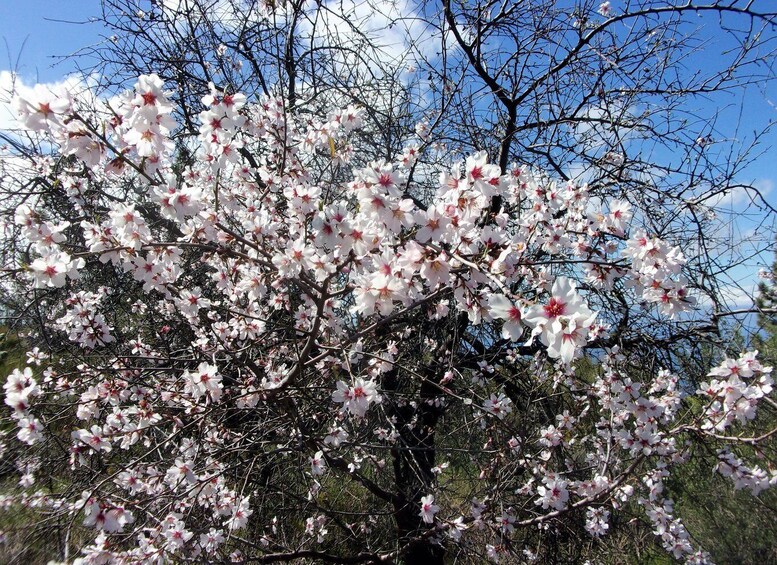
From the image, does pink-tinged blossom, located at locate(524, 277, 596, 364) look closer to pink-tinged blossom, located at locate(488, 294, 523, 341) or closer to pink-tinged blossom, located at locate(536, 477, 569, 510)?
pink-tinged blossom, located at locate(488, 294, 523, 341)

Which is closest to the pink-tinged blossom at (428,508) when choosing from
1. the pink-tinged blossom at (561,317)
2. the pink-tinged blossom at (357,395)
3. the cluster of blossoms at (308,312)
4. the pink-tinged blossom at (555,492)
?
the cluster of blossoms at (308,312)

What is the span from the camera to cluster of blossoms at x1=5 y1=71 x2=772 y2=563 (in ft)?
5.18

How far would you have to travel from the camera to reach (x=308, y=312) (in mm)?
3020

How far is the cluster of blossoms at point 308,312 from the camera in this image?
5.18 ft

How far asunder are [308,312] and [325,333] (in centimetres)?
18

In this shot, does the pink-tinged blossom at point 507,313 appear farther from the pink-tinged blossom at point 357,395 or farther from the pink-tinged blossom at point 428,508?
the pink-tinged blossom at point 428,508

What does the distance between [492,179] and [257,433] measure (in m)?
2.67

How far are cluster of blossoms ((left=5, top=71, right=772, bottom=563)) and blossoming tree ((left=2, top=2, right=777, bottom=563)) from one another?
0.02m

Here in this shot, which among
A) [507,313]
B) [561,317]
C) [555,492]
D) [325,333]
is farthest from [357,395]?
[555,492]

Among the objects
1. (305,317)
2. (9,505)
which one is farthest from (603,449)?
(9,505)

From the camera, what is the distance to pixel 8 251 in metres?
3.92

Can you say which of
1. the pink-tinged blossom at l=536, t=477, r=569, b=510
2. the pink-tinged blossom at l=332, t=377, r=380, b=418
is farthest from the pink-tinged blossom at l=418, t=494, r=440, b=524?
the pink-tinged blossom at l=332, t=377, r=380, b=418

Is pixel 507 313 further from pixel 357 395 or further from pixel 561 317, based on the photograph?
pixel 357 395

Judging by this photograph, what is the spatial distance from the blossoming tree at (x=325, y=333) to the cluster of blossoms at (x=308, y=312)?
17 millimetres
